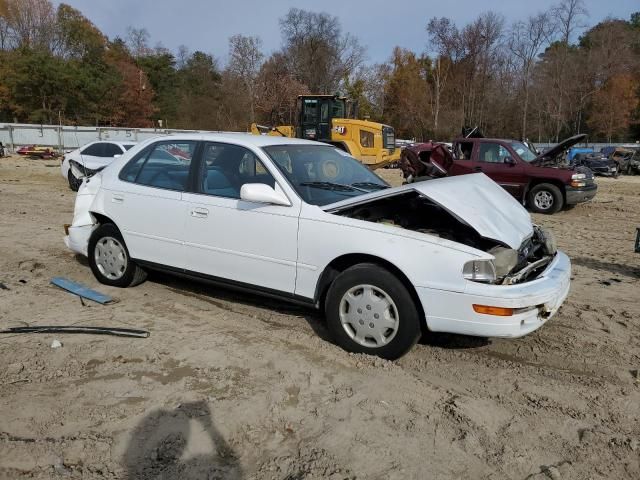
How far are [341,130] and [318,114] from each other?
148cm

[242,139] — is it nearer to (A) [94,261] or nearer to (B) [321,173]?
(B) [321,173]

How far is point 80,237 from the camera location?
18.5 feet

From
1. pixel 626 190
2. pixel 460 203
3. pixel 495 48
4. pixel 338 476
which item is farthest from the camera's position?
pixel 495 48

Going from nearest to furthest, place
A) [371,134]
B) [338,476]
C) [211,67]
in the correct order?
[338,476] → [371,134] → [211,67]

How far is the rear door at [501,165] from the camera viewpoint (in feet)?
41.9

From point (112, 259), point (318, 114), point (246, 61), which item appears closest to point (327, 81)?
point (246, 61)

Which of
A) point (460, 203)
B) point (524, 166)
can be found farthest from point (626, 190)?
point (460, 203)

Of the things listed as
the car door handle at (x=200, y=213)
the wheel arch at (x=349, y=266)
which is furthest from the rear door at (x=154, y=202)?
the wheel arch at (x=349, y=266)

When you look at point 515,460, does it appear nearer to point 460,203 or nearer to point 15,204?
point 460,203

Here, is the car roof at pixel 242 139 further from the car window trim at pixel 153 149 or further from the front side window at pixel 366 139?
the front side window at pixel 366 139

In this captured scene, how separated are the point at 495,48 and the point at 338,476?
6005cm

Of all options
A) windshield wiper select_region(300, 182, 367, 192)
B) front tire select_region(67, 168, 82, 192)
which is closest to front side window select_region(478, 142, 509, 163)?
windshield wiper select_region(300, 182, 367, 192)

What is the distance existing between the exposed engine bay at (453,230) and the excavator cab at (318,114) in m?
17.1

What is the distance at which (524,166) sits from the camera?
41.8ft
